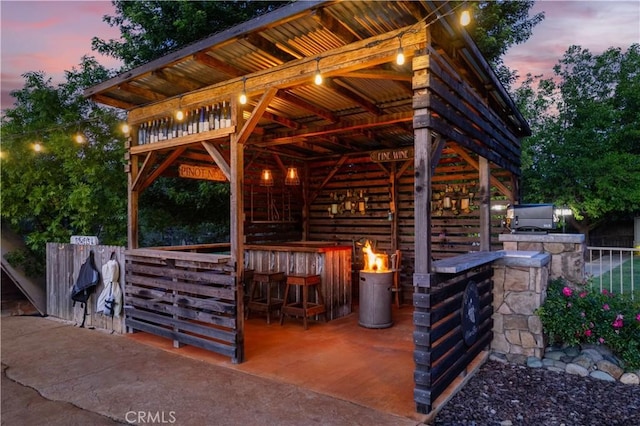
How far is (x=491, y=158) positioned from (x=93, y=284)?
5.83 m

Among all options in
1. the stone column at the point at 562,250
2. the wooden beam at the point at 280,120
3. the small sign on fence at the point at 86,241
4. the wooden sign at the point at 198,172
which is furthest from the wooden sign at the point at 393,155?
the small sign on fence at the point at 86,241

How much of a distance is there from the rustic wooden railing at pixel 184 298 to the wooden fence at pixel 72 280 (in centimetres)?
38

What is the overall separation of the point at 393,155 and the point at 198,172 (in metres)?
3.39

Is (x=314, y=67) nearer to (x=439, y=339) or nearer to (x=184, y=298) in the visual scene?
(x=439, y=339)

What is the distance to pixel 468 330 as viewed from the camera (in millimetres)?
3902

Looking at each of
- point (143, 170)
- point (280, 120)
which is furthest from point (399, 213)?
point (143, 170)

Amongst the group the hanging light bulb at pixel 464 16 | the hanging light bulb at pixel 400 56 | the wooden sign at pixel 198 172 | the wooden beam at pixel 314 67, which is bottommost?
the wooden sign at pixel 198 172

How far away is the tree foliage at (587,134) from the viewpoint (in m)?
14.7

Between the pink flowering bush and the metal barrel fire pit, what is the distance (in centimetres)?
198

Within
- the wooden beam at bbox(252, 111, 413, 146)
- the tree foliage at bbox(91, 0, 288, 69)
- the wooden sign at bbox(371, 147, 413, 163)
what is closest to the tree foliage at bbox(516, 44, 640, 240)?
the wooden sign at bbox(371, 147, 413, 163)

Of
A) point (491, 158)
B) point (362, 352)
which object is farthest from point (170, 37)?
point (362, 352)

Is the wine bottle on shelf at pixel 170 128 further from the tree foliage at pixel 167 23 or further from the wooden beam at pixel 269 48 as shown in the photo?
the tree foliage at pixel 167 23

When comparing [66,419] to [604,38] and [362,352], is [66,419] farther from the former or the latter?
[604,38]

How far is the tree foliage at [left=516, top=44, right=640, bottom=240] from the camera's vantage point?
579 inches
